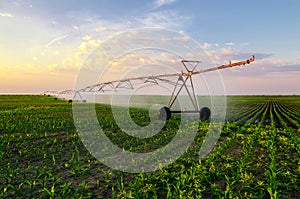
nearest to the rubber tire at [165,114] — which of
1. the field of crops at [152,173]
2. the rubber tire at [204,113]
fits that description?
the rubber tire at [204,113]

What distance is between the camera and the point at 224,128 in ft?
44.3

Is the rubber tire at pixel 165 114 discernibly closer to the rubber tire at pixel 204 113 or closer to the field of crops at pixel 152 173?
the rubber tire at pixel 204 113

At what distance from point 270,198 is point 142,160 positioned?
3814 millimetres

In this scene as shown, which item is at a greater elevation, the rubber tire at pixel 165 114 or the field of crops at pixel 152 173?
the rubber tire at pixel 165 114

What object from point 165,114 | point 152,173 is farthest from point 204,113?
point 152,173

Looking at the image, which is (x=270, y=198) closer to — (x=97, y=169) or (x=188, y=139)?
(x=97, y=169)

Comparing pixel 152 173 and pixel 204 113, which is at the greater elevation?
pixel 204 113

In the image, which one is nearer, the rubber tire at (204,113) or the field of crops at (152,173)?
the field of crops at (152,173)

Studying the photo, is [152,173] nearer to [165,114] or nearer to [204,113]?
[165,114]

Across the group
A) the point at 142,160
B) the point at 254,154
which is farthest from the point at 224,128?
the point at 142,160

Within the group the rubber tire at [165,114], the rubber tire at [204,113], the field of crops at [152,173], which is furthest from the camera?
the rubber tire at [204,113]

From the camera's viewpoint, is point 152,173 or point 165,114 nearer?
point 152,173

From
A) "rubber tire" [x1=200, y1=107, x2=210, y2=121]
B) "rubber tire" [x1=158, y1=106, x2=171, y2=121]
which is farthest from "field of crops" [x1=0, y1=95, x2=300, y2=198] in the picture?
"rubber tire" [x1=200, y1=107, x2=210, y2=121]

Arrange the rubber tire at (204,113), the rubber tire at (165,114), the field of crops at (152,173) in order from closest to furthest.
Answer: the field of crops at (152,173), the rubber tire at (165,114), the rubber tire at (204,113)
